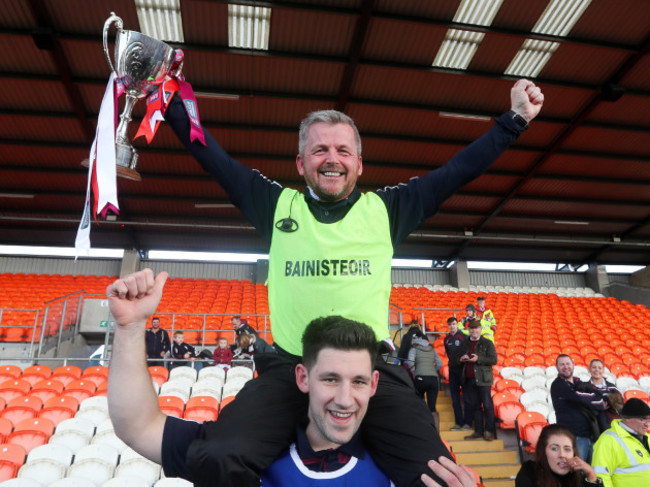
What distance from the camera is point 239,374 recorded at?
762cm

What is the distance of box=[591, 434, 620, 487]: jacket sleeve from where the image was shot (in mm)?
4316

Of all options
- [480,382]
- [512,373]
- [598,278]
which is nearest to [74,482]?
[480,382]

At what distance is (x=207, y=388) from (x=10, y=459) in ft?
8.28

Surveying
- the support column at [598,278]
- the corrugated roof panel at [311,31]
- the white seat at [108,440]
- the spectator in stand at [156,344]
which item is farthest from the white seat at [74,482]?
the support column at [598,278]

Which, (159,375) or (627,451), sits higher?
(159,375)

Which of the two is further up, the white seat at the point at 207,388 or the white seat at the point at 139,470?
the white seat at the point at 207,388

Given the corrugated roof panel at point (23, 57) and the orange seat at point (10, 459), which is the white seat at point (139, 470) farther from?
the corrugated roof panel at point (23, 57)

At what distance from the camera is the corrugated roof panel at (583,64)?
37.0 feet

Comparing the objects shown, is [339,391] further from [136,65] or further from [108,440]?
[108,440]

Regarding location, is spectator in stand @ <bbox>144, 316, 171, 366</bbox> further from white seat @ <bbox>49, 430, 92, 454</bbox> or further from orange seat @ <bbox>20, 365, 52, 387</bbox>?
white seat @ <bbox>49, 430, 92, 454</bbox>

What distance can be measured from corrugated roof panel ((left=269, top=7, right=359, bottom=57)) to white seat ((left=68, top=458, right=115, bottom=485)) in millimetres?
8768

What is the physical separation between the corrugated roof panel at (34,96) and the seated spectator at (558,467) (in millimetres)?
11973

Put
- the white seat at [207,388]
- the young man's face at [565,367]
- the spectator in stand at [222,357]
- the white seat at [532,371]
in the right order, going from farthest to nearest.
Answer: the white seat at [532,371]
the spectator in stand at [222,357]
the white seat at [207,388]
the young man's face at [565,367]

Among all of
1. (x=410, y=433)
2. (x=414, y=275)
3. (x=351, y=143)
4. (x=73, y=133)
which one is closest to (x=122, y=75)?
(x=351, y=143)
